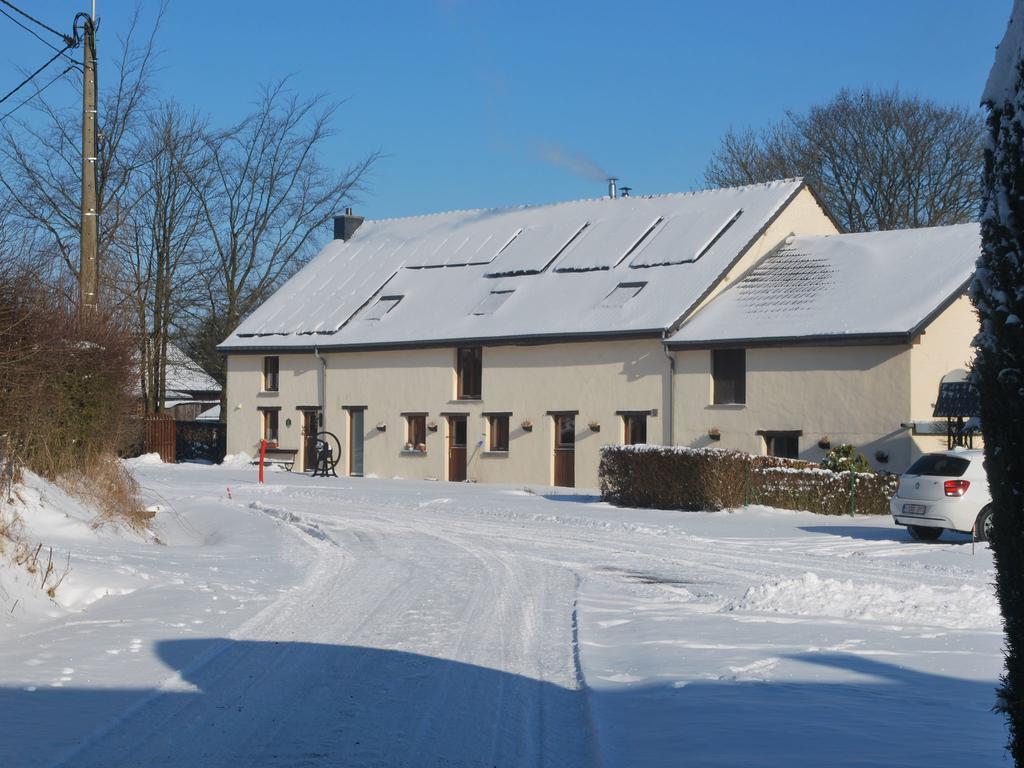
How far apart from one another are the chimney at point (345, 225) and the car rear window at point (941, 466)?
33.7 m

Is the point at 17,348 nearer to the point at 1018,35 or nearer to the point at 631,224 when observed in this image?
the point at 1018,35

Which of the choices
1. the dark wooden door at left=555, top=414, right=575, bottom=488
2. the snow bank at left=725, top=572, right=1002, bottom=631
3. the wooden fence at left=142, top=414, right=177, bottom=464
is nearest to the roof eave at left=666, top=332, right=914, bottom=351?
the dark wooden door at left=555, top=414, right=575, bottom=488

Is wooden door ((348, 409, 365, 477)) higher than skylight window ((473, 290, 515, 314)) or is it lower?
lower

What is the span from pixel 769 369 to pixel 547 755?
89.6 feet

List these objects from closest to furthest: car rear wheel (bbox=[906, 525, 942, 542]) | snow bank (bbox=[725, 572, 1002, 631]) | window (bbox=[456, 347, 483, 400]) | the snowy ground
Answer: the snowy ground, snow bank (bbox=[725, 572, 1002, 631]), car rear wheel (bbox=[906, 525, 942, 542]), window (bbox=[456, 347, 483, 400])

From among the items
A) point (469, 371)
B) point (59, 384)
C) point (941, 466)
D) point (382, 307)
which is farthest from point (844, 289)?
point (59, 384)

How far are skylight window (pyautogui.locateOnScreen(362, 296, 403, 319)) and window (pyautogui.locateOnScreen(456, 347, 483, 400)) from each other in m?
4.54

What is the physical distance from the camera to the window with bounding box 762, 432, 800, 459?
32.7 m

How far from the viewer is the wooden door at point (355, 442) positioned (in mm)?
41594

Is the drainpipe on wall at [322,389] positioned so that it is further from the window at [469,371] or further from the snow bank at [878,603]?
the snow bank at [878,603]

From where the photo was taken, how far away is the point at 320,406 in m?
42.5

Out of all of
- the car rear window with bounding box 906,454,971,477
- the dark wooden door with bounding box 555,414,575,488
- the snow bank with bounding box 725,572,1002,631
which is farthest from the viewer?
the dark wooden door with bounding box 555,414,575,488

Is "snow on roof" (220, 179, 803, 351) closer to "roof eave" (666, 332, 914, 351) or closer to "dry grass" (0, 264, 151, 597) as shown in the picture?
"roof eave" (666, 332, 914, 351)

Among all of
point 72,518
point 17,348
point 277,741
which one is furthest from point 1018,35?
point 72,518
